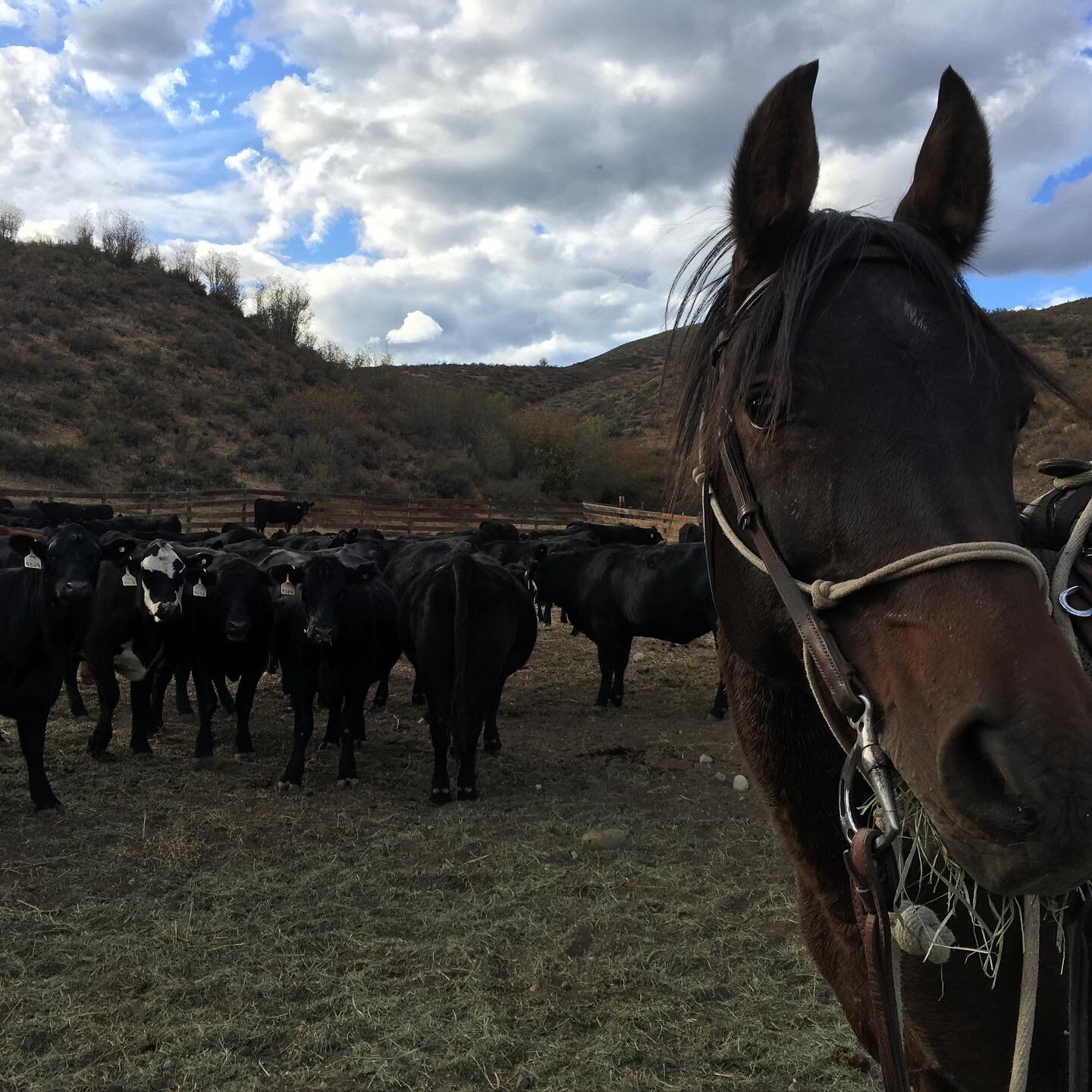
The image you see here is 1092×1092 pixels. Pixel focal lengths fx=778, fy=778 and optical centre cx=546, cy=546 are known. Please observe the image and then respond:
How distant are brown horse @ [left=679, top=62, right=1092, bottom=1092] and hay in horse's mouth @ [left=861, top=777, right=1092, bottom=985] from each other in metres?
0.03

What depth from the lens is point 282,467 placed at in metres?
38.8

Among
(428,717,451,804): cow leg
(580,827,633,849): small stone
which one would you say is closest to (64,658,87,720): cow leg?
A: (428,717,451,804): cow leg

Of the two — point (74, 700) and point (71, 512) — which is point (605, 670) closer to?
point (74, 700)

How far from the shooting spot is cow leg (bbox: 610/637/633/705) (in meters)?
11.0

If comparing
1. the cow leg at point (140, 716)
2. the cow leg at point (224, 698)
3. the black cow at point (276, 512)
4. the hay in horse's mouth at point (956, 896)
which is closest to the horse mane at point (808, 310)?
the hay in horse's mouth at point (956, 896)

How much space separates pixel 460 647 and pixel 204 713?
3254mm

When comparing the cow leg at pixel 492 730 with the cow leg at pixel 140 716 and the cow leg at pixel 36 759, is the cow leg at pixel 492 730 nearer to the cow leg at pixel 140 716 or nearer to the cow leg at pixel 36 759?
the cow leg at pixel 140 716

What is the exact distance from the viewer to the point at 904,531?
1272mm

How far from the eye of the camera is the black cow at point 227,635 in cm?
841

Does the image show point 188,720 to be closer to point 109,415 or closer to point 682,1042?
point 682,1042

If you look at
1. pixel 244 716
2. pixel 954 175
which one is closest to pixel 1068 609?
pixel 954 175

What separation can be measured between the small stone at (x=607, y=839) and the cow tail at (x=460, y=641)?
1.61m

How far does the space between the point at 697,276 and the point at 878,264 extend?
1.71 ft

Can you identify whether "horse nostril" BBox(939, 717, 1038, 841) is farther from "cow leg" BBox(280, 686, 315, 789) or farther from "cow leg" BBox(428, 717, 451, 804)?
"cow leg" BBox(280, 686, 315, 789)
